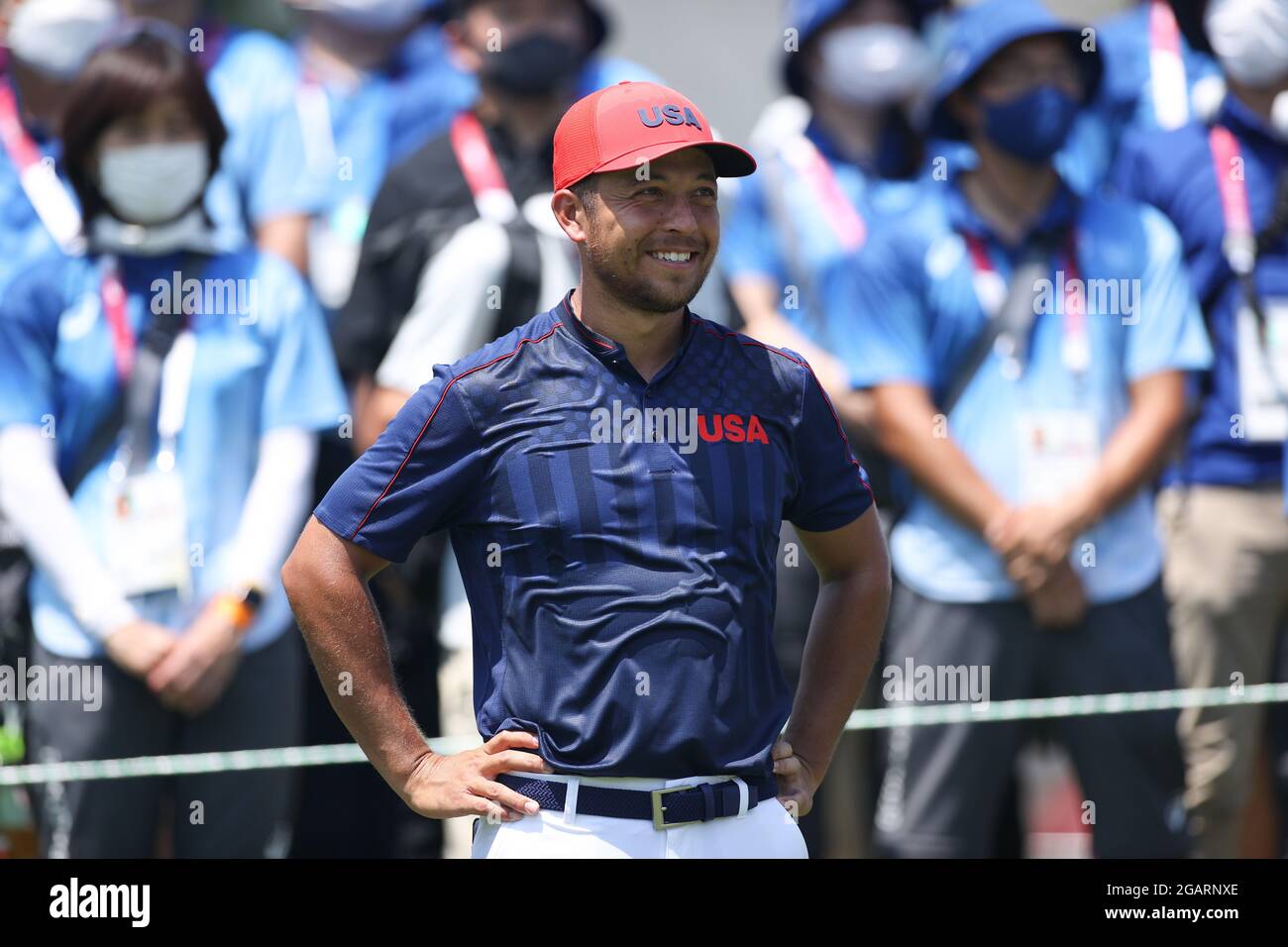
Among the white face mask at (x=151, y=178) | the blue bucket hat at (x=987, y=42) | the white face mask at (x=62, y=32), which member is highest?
the white face mask at (x=62, y=32)

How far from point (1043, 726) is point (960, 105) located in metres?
1.90

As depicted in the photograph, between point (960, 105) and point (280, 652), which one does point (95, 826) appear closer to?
point (280, 652)

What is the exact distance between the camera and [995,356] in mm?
5395

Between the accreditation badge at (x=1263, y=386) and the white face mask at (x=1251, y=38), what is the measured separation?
2.84 ft

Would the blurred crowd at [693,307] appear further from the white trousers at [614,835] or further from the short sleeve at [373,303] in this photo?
the white trousers at [614,835]

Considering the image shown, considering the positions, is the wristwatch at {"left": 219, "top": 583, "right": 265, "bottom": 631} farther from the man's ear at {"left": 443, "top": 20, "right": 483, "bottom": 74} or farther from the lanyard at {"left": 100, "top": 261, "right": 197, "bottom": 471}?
the man's ear at {"left": 443, "top": 20, "right": 483, "bottom": 74}

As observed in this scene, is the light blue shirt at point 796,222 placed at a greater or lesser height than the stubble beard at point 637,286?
greater

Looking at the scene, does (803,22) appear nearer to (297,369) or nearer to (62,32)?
(297,369)

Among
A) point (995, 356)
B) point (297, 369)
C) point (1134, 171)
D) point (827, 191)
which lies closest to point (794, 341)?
point (827, 191)

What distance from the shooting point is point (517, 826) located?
308cm

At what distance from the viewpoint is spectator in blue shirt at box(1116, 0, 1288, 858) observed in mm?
5480

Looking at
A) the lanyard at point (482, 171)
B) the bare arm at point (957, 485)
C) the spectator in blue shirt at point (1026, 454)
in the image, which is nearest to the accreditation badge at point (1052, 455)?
the spectator in blue shirt at point (1026, 454)

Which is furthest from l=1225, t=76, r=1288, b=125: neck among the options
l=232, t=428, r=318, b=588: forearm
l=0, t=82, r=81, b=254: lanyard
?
l=0, t=82, r=81, b=254: lanyard

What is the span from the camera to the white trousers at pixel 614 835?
3.05 meters
